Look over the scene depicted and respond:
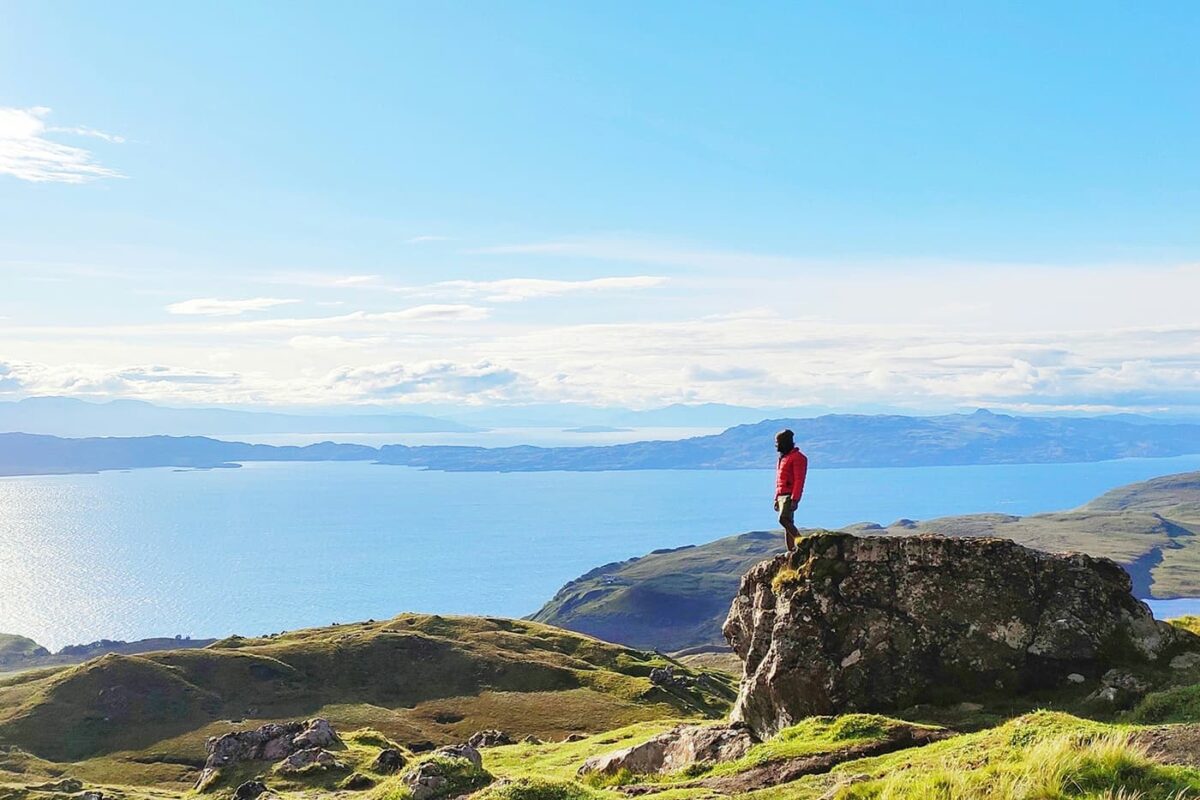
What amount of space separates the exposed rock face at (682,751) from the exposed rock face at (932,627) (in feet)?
3.23

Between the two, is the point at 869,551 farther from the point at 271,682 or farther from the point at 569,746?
the point at 271,682

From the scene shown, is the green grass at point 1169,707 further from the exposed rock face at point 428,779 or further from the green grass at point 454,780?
the exposed rock face at point 428,779

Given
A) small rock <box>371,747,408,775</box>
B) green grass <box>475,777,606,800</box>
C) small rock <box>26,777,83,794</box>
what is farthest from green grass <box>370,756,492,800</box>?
small rock <box>26,777,83,794</box>

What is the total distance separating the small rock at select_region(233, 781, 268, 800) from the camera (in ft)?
161

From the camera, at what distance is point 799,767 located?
62.7 feet

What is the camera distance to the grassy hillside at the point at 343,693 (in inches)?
4247

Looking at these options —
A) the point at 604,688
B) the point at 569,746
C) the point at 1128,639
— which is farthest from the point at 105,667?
the point at 1128,639

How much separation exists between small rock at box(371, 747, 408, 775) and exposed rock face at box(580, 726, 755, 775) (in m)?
29.9

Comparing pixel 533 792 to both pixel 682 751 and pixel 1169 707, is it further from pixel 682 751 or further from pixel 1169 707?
pixel 1169 707

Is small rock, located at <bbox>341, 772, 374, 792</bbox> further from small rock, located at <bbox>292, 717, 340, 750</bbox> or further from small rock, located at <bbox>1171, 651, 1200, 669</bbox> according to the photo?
small rock, located at <bbox>1171, 651, 1200, 669</bbox>

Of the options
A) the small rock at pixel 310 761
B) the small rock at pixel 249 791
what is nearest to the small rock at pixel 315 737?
the small rock at pixel 310 761

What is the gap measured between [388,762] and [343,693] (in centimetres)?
7524

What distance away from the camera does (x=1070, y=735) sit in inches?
608

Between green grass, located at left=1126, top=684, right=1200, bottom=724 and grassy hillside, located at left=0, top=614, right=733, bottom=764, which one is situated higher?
green grass, located at left=1126, top=684, right=1200, bottom=724
